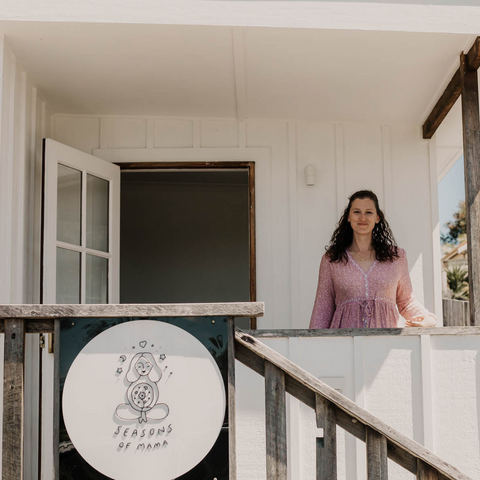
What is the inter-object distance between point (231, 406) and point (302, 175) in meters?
2.55

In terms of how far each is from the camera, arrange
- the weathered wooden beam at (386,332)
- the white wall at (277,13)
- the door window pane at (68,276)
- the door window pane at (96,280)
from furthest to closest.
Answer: the door window pane at (96,280) → the door window pane at (68,276) → the weathered wooden beam at (386,332) → the white wall at (277,13)

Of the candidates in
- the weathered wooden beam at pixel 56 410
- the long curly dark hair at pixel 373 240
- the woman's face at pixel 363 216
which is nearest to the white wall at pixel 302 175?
the long curly dark hair at pixel 373 240

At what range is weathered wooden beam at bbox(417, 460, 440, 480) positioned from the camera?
1949 millimetres

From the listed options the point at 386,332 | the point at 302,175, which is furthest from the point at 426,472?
the point at 302,175

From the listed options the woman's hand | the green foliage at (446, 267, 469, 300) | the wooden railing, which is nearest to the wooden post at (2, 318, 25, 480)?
the wooden railing

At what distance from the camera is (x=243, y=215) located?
7301mm

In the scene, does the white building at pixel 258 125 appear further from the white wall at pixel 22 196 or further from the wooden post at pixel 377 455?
the wooden post at pixel 377 455

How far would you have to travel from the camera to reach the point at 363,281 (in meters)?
3.36

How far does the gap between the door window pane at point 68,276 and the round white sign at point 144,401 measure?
195 centimetres

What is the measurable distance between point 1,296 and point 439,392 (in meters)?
2.06

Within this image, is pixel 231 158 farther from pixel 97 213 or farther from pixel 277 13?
pixel 277 13

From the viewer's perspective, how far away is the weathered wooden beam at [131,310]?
6.01 feet

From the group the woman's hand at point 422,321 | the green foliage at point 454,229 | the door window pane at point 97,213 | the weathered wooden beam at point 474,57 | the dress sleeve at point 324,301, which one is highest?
the green foliage at point 454,229

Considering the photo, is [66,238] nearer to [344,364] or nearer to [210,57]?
[210,57]
